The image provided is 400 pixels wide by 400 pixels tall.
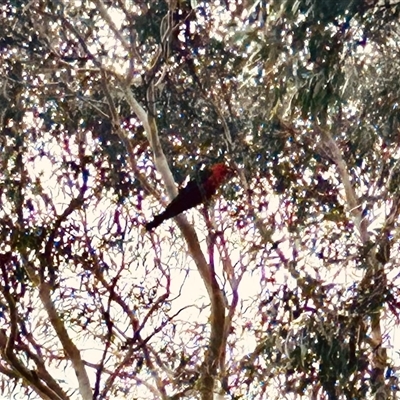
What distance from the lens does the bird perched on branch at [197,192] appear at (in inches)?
130

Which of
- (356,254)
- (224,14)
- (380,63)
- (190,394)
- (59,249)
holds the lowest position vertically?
(190,394)

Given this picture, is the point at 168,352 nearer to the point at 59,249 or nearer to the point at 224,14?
the point at 59,249

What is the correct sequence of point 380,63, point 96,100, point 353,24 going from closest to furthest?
point 353,24
point 380,63
point 96,100

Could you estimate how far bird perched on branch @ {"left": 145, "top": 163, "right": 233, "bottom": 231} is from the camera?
130 inches

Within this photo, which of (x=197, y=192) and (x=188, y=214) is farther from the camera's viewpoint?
(x=188, y=214)

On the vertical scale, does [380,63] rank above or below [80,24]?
below

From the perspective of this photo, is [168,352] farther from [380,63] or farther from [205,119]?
[380,63]

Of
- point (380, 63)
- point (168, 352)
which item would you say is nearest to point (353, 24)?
point (380, 63)

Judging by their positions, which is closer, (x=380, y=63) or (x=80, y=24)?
(x=380, y=63)

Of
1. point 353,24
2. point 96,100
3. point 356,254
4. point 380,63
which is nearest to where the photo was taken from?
point 353,24

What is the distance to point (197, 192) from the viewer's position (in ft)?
11.0

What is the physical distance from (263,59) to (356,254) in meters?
0.99

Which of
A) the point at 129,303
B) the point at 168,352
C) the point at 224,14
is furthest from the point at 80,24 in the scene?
the point at 168,352

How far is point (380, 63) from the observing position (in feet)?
12.4
